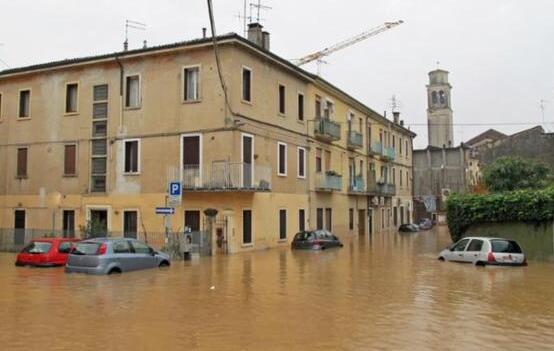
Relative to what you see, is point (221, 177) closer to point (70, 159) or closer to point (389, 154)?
point (70, 159)

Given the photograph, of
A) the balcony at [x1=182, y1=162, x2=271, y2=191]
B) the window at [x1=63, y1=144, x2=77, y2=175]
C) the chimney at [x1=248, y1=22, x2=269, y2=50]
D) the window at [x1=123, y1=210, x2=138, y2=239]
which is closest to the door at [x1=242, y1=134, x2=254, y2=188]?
the balcony at [x1=182, y1=162, x2=271, y2=191]

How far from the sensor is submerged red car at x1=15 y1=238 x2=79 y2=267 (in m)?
19.8

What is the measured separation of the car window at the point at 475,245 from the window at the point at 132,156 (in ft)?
50.9

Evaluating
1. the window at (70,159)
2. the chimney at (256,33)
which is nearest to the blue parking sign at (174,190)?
the window at (70,159)

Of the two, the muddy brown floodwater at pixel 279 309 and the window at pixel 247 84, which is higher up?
the window at pixel 247 84

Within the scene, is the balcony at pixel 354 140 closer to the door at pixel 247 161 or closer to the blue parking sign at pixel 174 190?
the door at pixel 247 161

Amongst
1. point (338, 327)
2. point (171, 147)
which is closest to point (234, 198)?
point (171, 147)

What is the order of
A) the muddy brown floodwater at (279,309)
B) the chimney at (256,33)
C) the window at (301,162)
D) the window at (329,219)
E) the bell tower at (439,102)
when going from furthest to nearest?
the bell tower at (439,102) < the window at (329,219) < the window at (301,162) < the chimney at (256,33) < the muddy brown floodwater at (279,309)

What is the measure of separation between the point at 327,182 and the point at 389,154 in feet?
54.3

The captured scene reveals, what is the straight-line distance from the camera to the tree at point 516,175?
3394 cm

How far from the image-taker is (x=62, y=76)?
98.6 ft

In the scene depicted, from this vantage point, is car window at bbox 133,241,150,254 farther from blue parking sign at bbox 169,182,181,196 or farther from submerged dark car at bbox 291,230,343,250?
submerged dark car at bbox 291,230,343,250

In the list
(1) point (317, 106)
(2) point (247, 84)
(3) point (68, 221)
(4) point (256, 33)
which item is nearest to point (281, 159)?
(2) point (247, 84)

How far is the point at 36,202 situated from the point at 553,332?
2705cm
